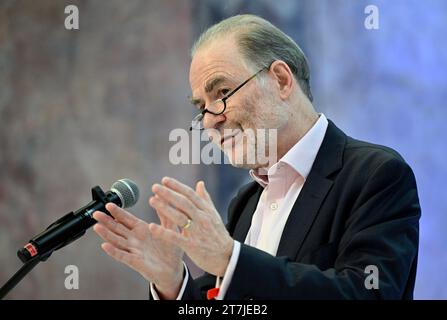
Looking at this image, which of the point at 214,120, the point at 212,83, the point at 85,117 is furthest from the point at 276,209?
the point at 85,117

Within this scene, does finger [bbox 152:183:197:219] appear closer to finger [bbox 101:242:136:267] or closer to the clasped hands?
the clasped hands

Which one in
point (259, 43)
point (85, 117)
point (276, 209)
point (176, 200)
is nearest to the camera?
point (176, 200)

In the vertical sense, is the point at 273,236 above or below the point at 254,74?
below

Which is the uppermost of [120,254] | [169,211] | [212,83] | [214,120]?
[212,83]

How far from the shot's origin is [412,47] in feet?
9.68

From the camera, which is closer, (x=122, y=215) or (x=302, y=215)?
(x=122, y=215)

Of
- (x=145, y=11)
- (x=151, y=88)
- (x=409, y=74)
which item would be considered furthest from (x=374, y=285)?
(x=145, y=11)

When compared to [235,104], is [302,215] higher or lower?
lower

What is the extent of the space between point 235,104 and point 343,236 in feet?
1.97

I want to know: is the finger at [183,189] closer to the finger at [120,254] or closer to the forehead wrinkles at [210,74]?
the finger at [120,254]

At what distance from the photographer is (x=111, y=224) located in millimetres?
1569

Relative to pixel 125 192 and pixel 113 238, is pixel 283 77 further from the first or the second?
pixel 113 238
